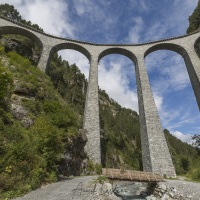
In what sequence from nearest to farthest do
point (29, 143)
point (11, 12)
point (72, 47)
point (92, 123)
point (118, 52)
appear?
point (29, 143) < point (92, 123) < point (72, 47) < point (118, 52) < point (11, 12)

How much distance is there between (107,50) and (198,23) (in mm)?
14365

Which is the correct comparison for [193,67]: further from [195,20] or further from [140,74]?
[195,20]

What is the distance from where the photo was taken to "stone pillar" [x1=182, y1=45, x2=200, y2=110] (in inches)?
770

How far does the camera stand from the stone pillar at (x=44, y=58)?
19117 mm

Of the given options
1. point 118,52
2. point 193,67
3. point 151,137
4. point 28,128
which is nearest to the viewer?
point 28,128

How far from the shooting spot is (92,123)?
53.4ft

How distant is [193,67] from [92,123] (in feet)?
43.5

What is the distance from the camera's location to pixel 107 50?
23.1 metres

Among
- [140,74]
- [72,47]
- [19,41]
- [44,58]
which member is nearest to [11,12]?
[19,41]

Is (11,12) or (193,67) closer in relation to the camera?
Answer: (193,67)

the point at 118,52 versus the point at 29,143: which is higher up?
the point at 118,52

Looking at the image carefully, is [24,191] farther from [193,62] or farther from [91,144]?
[193,62]

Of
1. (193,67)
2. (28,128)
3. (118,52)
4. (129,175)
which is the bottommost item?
(129,175)

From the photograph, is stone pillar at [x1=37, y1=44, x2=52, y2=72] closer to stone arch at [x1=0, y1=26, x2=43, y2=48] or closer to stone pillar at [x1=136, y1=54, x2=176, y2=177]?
stone arch at [x1=0, y1=26, x2=43, y2=48]
